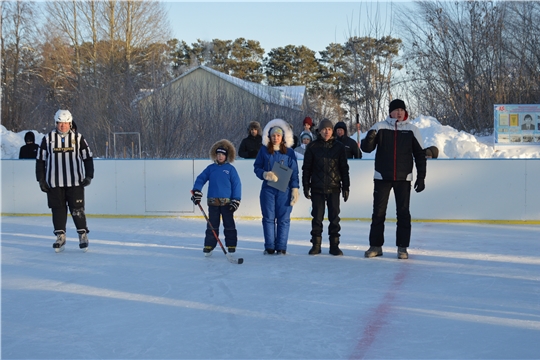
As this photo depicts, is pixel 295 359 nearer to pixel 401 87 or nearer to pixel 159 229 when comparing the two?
pixel 159 229

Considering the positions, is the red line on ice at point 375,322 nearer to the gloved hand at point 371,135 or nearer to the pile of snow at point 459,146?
the gloved hand at point 371,135

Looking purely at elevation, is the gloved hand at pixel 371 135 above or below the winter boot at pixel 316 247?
above

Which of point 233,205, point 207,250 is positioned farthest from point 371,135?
point 207,250

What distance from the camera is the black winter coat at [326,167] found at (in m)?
5.84

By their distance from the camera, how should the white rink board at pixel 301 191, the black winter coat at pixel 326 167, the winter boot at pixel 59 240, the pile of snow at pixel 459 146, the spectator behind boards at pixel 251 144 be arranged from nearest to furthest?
the black winter coat at pixel 326 167 < the winter boot at pixel 59 240 < the white rink board at pixel 301 191 < the spectator behind boards at pixel 251 144 < the pile of snow at pixel 459 146

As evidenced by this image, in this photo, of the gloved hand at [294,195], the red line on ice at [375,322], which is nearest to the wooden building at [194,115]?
the gloved hand at [294,195]

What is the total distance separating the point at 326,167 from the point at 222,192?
3.17 ft

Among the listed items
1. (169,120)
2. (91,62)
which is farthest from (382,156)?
(91,62)

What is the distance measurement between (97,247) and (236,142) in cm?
1039

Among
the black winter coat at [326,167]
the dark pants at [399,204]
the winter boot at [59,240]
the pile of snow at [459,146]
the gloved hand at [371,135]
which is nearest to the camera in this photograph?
the gloved hand at [371,135]

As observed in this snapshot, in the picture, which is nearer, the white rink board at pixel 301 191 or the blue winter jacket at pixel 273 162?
the blue winter jacket at pixel 273 162

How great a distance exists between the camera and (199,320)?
3.71m

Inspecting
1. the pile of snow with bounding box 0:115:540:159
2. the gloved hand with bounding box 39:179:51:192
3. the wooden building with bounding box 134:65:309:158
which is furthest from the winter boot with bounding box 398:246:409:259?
the wooden building with bounding box 134:65:309:158

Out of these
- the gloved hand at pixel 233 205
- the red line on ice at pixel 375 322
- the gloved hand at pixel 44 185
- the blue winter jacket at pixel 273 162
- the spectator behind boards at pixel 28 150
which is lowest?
the red line on ice at pixel 375 322
